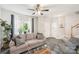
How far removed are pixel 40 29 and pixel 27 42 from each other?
333 mm

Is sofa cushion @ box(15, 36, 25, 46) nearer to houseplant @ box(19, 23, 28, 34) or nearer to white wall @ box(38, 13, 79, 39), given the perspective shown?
houseplant @ box(19, 23, 28, 34)

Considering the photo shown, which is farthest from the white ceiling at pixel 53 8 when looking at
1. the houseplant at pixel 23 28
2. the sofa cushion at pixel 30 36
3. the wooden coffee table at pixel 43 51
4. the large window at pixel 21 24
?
the wooden coffee table at pixel 43 51

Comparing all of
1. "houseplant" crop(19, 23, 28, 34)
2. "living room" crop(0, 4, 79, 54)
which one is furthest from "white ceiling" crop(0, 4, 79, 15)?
"houseplant" crop(19, 23, 28, 34)

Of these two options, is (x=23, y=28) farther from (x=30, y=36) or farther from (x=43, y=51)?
(x=43, y=51)

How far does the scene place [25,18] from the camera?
7.78ft

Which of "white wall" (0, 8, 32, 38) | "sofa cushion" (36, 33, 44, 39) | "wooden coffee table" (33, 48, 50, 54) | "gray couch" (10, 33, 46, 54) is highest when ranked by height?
"white wall" (0, 8, 32, 38)

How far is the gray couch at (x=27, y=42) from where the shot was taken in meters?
2.36

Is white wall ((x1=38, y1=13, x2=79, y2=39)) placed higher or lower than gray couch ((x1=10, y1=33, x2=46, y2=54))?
higher

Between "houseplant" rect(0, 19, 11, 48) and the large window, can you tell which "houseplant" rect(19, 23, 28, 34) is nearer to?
the large window

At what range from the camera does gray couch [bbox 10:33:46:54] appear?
2.36 metres

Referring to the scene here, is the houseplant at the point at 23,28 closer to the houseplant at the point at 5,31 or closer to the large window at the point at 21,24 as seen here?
the large window at the point at 21,24

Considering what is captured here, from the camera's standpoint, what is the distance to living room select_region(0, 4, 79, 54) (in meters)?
2.34

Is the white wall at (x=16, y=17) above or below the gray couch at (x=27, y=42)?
above

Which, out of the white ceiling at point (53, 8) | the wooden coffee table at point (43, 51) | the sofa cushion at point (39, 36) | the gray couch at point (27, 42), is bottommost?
the wooden coffee table at point (43, 51)
